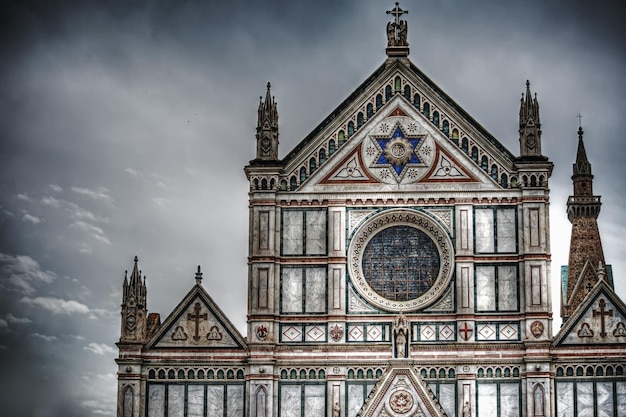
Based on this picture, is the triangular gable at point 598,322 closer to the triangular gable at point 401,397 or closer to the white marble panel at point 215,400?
the triangular gable at point 401,397

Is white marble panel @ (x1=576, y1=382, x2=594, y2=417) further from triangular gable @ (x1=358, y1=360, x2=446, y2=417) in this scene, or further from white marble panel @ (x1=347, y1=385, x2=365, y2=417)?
white marble panel @ (x1=347, y1=385, x2=365, y2=417)

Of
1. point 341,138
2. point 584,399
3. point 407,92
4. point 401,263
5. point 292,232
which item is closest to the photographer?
point 584,399

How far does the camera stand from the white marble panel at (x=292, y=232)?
4612 cm

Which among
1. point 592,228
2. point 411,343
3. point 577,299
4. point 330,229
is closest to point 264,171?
point 330,229

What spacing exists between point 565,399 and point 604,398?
1.30 m

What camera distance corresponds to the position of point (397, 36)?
1907 inches

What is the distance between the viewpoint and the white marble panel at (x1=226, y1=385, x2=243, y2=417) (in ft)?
147

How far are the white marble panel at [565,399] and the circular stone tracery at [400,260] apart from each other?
17.2ft

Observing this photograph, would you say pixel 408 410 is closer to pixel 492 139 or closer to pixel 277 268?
pixel 277 268

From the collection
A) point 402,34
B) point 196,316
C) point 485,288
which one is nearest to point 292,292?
point 196,316

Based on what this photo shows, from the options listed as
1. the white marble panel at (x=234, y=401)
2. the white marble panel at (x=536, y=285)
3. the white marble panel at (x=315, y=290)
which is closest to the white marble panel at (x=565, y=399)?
the white marble panel at (x=536, y=285)

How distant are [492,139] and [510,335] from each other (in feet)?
23.3

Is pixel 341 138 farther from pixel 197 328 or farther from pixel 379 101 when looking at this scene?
pixel 197 328

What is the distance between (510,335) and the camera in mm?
44906
